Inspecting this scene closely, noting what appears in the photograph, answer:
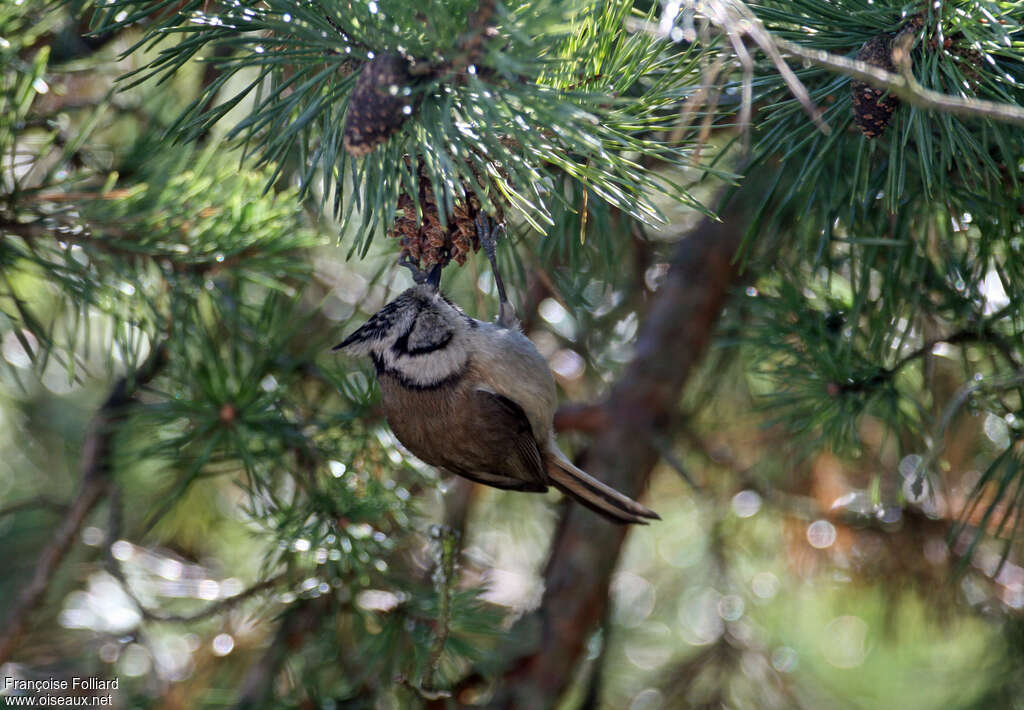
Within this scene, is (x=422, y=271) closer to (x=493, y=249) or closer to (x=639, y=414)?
(x=493, y=249)

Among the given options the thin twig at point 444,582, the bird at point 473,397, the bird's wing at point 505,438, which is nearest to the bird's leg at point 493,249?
the bird at point 473,397

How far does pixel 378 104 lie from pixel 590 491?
1.05 metres

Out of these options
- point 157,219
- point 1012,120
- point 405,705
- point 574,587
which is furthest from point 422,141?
point 574,587

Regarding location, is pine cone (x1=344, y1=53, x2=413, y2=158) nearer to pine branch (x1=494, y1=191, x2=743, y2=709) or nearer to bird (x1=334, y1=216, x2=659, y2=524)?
bird (x1=334, y1=216, x2=659, y2=524)

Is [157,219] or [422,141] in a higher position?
[422,141]

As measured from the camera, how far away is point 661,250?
213 centimetres

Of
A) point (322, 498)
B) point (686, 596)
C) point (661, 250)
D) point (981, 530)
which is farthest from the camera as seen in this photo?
point (686, 596)

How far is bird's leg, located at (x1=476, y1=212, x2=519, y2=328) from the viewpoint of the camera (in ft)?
3.88

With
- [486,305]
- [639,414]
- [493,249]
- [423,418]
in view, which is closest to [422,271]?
[493,249]

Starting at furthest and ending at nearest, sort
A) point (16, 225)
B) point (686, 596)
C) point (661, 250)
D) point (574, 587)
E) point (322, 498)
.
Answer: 1. point (686, 596)
2. point (661, 250)
3. point (574, 587)
4. point (322, 498)
5. point (16, 225)

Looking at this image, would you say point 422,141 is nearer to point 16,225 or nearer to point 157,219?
point 157,219

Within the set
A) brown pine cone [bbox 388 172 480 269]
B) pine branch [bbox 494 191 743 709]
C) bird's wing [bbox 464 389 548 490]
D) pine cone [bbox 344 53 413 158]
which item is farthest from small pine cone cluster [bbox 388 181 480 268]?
pine branch [bbox 494 191 743 709]

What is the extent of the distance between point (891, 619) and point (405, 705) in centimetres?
136

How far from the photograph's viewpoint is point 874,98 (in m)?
0.99
